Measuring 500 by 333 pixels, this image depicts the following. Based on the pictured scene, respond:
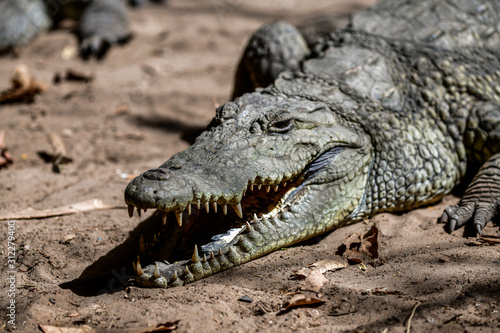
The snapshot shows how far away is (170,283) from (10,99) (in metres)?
3.91

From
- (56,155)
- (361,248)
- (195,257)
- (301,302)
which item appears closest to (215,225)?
(195,257)

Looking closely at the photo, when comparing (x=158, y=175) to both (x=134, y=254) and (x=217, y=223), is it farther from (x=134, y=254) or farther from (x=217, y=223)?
(x=134, y=254)

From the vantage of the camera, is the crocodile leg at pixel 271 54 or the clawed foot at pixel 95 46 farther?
the clawed foot at pixel 95 46

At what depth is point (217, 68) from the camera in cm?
620

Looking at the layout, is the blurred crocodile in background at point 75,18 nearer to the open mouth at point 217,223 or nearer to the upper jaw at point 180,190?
the open mouth at point 217,223

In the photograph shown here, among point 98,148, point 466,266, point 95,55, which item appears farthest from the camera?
point 95,55

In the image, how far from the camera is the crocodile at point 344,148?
268cm

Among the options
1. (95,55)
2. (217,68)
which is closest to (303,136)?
(217,68)

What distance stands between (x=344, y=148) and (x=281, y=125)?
490 millimetres

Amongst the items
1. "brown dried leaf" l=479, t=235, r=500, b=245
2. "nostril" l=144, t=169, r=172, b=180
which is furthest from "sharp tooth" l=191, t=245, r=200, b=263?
"brown dried leaf" l=479, t=235, r=500, b=245

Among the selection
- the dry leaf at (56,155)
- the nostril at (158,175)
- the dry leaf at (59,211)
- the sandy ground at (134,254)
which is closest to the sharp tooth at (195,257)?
the sandy ground at (134,254)

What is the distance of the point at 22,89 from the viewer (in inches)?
215

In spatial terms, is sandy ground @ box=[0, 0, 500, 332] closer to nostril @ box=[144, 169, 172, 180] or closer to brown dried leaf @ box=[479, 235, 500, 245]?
brown dried leaf @ box=[479, 235, 500, 245]

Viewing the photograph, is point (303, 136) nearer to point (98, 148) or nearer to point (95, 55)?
point (98, 148)
